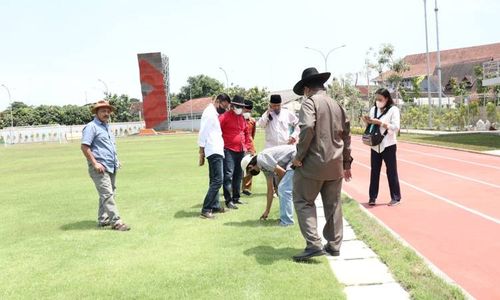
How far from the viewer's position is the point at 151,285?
4707mm

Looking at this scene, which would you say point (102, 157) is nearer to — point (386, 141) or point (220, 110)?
point (220, 110)

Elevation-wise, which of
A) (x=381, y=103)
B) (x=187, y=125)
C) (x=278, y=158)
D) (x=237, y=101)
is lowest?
(x=187, y=125)

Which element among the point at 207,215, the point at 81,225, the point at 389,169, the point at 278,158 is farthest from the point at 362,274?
the point at 81,225

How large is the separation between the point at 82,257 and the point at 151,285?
5.03ft

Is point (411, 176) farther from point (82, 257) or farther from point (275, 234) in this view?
point (82, 257)

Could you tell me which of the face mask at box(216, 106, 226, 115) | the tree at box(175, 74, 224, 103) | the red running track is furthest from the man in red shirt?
the tree at box(175, 74, 224, 103)

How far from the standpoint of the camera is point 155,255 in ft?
19.0

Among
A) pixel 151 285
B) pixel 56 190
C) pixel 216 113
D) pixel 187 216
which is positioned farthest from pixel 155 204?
pixel 151 285

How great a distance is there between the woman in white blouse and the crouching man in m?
2.20

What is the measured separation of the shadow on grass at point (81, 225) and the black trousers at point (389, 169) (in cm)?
449

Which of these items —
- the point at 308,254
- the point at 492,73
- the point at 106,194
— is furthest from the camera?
the point at 492,73

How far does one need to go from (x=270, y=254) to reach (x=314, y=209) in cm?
69

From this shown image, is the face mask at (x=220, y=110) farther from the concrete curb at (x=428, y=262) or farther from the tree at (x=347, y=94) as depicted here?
the tree at (x=347, y=94)

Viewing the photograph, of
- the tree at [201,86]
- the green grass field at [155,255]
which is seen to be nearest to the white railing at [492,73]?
the green grass field at [155,255]
